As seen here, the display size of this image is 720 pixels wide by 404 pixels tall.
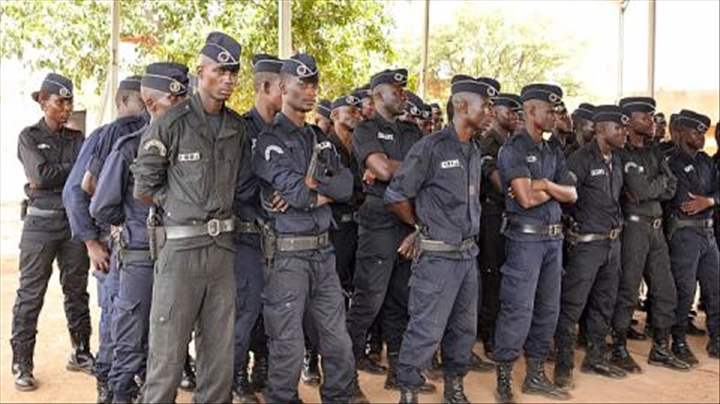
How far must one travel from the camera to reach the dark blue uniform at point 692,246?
240 inches

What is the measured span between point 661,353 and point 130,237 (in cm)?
416

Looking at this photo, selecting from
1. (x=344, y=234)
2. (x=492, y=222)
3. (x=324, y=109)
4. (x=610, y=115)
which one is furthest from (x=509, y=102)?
(x=344, y=234)

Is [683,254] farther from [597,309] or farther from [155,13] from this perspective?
[155,13]

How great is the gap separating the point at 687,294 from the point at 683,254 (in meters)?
0.32

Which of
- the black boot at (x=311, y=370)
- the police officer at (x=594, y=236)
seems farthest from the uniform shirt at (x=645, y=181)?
the black boot at (x=311, y=370)

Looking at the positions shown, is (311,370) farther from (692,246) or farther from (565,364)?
(692,246)

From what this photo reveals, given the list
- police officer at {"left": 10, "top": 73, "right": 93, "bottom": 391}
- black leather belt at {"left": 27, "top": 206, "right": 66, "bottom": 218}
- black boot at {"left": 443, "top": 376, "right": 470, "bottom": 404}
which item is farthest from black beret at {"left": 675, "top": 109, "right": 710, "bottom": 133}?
black leather belt at {"left": 27, "top": 206, "right": 66, "bottom": 218}

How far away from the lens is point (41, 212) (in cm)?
526

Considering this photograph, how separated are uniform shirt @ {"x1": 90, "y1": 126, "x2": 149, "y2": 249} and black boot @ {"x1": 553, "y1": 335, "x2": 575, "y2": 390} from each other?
2994mm

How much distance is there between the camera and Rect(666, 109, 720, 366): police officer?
6086 mm

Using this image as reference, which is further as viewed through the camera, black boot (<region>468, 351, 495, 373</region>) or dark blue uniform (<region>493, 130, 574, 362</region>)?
black boot (<region>468, 351, 495, 373</region>)

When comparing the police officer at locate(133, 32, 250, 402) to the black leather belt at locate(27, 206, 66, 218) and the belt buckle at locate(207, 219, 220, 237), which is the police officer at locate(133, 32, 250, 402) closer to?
the belt buckle at locate(207, 219, 220, 237)

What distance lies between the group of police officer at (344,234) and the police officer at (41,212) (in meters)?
0.01

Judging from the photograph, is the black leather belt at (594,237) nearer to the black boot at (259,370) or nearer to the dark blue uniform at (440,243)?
the dark blue uniform at (440,243)
